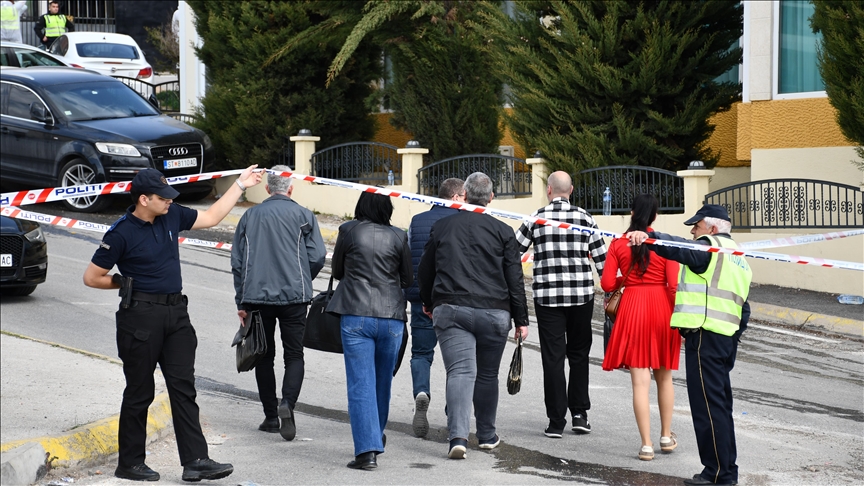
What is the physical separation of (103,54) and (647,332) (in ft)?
82.2

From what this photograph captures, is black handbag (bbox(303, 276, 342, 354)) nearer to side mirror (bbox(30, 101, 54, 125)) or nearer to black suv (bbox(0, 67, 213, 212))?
black suv (bbox(0, 67, 213, 212))

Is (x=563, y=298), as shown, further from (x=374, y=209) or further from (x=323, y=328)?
(x=323, y=328)

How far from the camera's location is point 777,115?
51.1ft

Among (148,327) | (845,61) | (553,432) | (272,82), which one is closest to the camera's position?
(148,327)

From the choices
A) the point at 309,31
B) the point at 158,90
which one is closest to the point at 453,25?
the point at 309,31

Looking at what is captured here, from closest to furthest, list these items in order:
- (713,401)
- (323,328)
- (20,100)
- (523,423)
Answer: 1. (713,401)
2. (323,328)
3. (523,423)
4. (20,100)

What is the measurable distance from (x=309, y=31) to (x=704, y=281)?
13.1 metres

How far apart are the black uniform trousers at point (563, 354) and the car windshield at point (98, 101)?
36.9ft

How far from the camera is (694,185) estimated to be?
14406mm

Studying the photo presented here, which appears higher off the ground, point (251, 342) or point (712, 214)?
point (712, 214)

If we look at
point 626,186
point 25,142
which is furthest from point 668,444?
point 25,142

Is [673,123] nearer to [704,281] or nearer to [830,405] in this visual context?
[830,405]

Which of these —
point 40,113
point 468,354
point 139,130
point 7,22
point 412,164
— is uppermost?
point 7,22

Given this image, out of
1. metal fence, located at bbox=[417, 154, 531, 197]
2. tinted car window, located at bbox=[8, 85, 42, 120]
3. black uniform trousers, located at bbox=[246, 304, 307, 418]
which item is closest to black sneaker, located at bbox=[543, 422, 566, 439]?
black uniform trousers, located at bbox=[246, 304, 307, 418]
